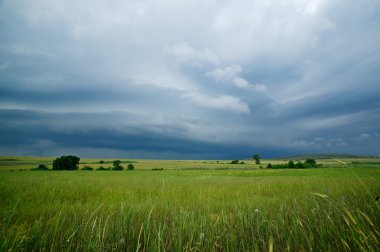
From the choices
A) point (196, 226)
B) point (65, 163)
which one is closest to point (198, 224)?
point (196, 226)

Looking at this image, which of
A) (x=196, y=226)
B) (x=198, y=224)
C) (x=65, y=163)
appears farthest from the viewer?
(x=65, y=163)

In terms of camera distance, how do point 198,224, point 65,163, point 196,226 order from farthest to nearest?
1. point 65,163
2. point 198,224
3. point 196,226

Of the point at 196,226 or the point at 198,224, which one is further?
the point at 198,224

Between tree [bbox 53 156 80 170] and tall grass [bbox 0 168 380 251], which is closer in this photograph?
tall grass [bbox 0 168 380 251]

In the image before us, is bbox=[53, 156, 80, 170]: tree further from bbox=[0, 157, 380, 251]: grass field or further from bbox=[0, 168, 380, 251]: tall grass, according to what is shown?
bbox=[0, 168, 380, 251]: tall grass

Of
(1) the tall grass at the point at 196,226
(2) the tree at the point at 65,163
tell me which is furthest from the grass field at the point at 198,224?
(2) the tree at the point at 65,163

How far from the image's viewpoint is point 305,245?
2.18 m

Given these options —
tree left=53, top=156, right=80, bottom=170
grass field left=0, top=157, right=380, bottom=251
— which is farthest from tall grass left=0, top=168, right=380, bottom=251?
tree left=53, top=156, right=80, bottom=170

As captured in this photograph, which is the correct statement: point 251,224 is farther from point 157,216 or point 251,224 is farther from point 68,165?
point 68,165

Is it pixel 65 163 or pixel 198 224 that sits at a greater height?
pixel 65 163

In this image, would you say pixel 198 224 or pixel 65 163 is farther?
pixel 65 163

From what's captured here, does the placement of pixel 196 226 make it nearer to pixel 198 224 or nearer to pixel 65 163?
pixel 198 224

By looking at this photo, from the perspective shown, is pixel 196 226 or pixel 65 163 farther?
pixel 65 163

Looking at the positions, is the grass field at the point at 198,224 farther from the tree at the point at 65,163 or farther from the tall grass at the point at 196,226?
the tree at the point at 65,163
